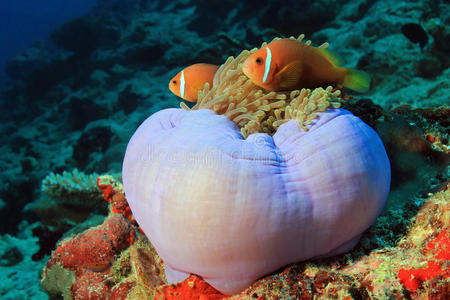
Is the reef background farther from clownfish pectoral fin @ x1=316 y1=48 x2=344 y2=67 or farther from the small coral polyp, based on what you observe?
clownfish pectoral fin @ x1=316 y1=48 x2=344 y2=67

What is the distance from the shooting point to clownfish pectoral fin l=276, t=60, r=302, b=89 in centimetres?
149

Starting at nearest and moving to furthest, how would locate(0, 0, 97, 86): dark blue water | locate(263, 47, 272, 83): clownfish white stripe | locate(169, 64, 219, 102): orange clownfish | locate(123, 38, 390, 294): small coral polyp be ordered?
locate(123, 38, 390, 294): small coral polyp < locate(263, 47, 272, 83): clownfish white stripe < locate(169, 64, 219, 102): orange clownfish < locate(0, 0, 97, 86): dark blue water

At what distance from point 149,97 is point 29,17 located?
4236 cm

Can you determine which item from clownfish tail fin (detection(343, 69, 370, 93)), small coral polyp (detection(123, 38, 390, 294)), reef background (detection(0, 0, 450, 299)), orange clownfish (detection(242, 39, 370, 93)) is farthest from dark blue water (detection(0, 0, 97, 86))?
small coral polyp (detection(123, 38, 390, 294))

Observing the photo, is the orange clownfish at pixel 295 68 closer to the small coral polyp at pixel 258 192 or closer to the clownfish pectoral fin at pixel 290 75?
the clownfish pectoral fin at pixel 290 75

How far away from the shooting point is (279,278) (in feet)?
3.75

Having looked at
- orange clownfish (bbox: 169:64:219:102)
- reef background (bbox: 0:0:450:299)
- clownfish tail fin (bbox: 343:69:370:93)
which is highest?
orange clownfish (bbox: 169:64:219:102)

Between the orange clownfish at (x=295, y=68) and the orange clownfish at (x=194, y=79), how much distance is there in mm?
468

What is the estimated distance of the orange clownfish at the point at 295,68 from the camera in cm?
149

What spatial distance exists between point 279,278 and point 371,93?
14.5ft

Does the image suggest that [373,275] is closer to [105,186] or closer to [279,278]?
[279,278]

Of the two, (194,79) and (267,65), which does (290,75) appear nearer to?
(267,65)

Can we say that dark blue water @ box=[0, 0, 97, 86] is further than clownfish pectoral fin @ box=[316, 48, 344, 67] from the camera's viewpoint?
Yes

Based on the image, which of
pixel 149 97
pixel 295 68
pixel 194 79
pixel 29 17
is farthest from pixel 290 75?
pixel 29 17
